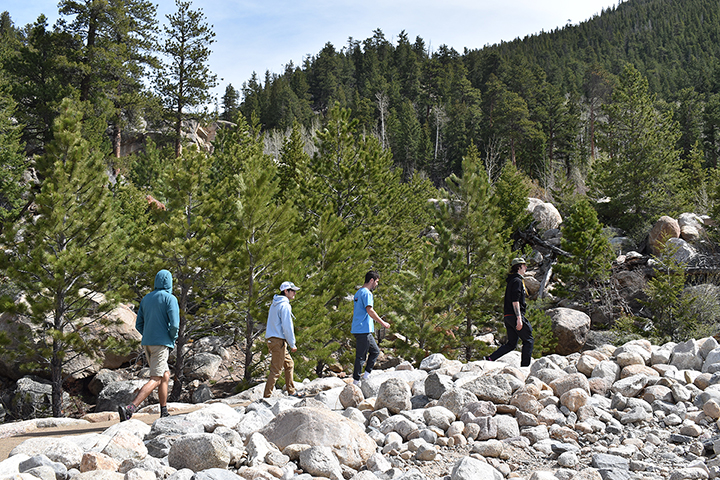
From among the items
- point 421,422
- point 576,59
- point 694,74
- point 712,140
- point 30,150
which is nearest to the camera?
point 421,422

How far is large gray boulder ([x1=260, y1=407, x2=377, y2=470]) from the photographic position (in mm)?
5219

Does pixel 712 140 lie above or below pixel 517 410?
above

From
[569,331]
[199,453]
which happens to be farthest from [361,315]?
[569,331]

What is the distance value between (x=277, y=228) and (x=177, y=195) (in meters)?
2.98

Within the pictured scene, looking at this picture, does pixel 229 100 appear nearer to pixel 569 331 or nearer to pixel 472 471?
pixel 569 331

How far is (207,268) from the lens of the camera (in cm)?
1466

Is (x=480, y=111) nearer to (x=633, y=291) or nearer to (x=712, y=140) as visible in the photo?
(x=712, y=140)

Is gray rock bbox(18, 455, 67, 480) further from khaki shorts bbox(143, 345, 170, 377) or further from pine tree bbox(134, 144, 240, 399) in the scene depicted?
pine tree bbox(134, 144, 240, 399)

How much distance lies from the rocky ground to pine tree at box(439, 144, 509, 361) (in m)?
9.78

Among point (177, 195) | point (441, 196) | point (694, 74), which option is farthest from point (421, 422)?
point (694, 74)

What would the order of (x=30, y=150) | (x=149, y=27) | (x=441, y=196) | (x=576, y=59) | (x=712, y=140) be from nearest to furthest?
(x=441, y=196) → (x=149, y=27) → (x=30, y=150) → (x=712, y=140) → (x=576, y=59)

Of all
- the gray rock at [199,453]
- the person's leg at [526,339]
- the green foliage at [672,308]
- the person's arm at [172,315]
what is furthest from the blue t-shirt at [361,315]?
the green foliage at [672,308]

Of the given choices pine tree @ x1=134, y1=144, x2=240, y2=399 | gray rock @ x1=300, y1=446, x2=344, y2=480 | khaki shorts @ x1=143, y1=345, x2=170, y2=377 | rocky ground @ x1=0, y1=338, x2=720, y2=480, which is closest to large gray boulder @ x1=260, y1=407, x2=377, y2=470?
rocky ground @ x1=0, y1=338, x2=720, y2=480

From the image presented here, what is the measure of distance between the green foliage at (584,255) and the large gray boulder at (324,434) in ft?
63.7
